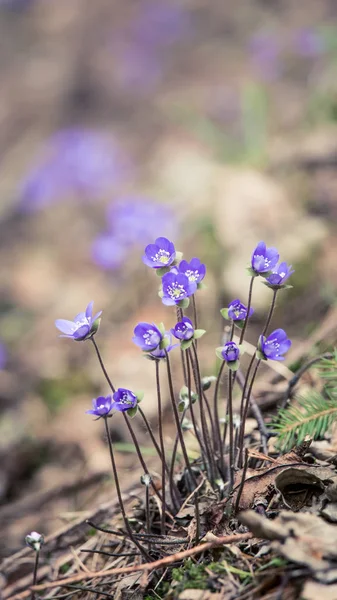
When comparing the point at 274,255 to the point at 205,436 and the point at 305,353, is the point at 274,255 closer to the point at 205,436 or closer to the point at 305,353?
the point at 205,436

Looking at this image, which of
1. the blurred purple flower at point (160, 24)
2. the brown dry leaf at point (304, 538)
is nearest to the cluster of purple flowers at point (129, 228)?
the brown dry leaf at point (304, 538)

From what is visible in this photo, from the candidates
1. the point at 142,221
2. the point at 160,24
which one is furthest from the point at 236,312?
the point at 160,24

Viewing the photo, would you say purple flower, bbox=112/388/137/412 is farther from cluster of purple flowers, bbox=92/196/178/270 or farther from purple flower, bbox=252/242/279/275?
cluster of purple flowers, bbox=92/196/178/270

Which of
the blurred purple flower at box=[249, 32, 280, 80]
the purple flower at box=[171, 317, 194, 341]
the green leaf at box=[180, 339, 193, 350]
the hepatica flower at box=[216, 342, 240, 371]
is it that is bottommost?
the hepatica flower at box=[216, 342, 240, 371]

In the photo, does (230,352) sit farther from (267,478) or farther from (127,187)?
(127,187)

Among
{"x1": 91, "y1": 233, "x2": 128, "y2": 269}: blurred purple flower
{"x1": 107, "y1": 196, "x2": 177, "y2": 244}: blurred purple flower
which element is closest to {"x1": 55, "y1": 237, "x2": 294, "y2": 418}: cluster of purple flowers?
{"x1": 107, "y1": 196, "x2": 177, "y2": 244}: blurred purple flower

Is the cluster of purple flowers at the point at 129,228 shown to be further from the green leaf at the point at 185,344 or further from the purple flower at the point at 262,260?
the green leaf at the point at 185,344
